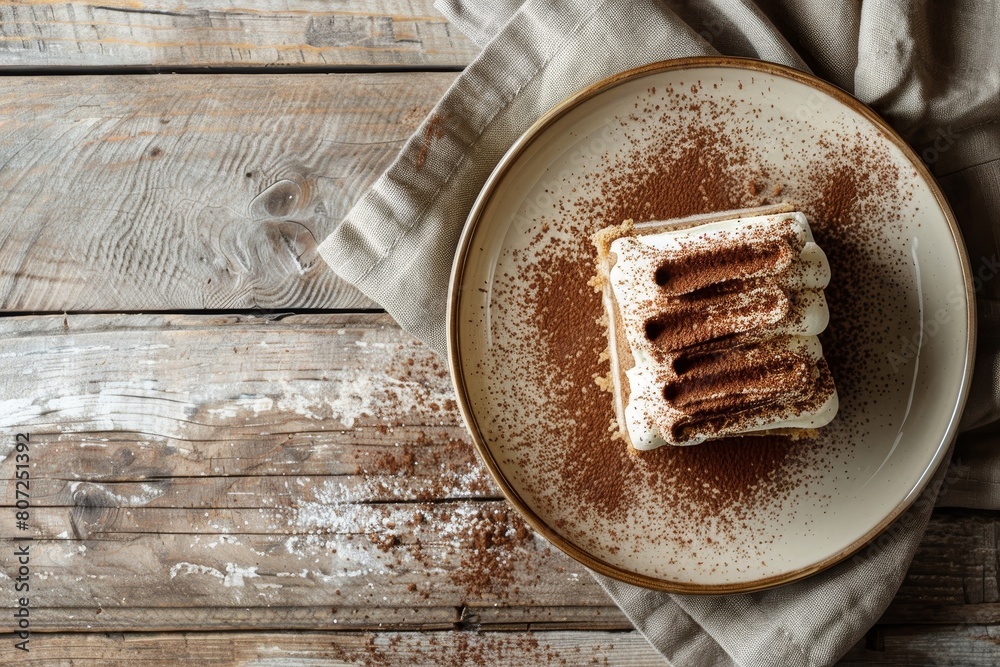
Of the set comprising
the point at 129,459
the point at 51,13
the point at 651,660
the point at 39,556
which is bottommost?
the point at 39,556

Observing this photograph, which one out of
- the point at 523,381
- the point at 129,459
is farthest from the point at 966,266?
the point at 129,459

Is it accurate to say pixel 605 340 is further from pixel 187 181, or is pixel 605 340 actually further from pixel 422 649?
pixel 187 181

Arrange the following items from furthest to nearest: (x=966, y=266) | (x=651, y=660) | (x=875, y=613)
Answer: (x=651, y=660), (x=875, y=613), (x=966, y=266)

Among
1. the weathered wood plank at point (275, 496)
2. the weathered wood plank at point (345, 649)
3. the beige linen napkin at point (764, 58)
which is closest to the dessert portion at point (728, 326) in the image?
the beige linen napkin at point (764, 58)

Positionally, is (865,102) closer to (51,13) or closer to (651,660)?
(651,660)

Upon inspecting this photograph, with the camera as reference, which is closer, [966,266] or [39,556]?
[966,266]

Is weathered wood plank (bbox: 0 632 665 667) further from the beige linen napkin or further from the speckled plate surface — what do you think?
the speckled plate surface

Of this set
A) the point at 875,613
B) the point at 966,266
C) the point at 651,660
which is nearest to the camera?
the point at 966,266
